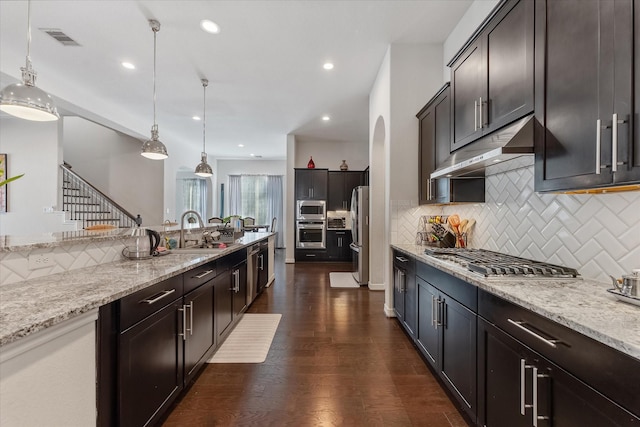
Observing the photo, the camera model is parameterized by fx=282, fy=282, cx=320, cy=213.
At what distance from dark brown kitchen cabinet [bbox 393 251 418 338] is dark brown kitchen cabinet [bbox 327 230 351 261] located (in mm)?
4094

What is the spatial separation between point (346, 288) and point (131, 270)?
137 inches

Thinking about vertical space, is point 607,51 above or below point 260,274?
above

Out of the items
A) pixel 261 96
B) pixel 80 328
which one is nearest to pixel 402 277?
pixel 80 328

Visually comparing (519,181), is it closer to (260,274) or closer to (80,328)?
(80,328)

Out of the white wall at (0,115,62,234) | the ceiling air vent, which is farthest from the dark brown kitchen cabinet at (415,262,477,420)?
the white wall at (0,115,62,234)

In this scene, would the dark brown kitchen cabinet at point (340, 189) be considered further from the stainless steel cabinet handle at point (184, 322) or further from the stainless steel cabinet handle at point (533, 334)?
the stainless steel cabinet handle at point (533, 334)

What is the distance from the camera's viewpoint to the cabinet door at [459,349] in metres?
1.54

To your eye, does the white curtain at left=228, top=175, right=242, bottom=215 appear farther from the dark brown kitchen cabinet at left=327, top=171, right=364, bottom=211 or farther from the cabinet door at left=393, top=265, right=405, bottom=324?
the cabinet door at left=393, top=265, right=405, bottom=324

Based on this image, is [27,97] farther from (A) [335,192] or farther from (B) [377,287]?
(A) [335,192]

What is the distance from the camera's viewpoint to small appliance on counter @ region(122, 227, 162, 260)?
2068 mm

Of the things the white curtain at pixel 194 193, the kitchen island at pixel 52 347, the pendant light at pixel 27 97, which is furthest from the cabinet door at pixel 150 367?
the white curtain at pixel 194 193

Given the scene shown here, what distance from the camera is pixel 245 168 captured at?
1041 centimetres

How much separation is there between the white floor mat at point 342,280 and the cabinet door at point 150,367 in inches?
131

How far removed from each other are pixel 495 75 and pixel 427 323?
1848 mm
